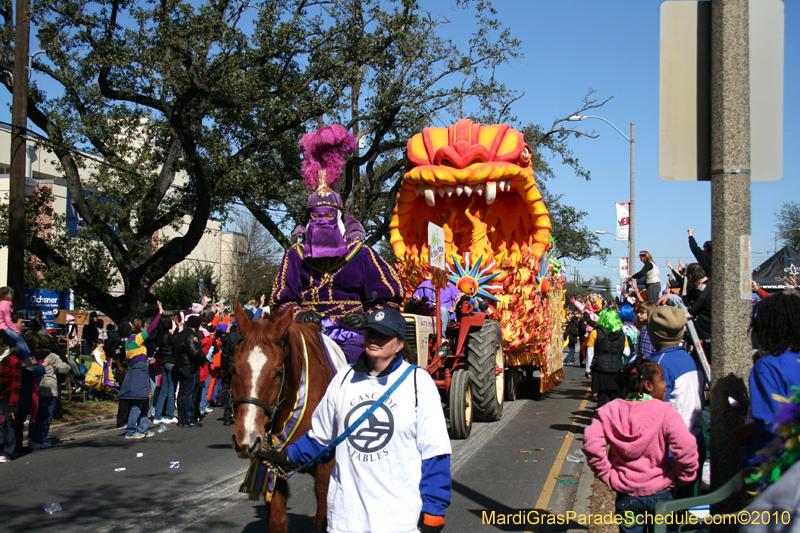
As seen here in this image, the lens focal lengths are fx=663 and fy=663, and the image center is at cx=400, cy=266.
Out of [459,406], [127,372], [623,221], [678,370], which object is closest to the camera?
[678,370]

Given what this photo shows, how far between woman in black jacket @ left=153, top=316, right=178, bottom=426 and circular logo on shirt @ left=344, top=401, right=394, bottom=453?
29.4ft

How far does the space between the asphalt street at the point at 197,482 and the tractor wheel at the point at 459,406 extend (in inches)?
7.3

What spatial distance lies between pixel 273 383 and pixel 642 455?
7.07ft

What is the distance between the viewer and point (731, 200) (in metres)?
3.28

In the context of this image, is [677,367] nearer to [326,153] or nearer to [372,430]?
[372,430]

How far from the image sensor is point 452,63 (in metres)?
20.6

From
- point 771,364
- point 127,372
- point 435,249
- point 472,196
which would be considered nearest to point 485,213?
point 472,196

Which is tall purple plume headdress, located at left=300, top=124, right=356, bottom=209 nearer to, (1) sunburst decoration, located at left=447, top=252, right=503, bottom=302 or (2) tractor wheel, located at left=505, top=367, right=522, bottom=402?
(1) sunburst decoration, located at left=447, top=252, right=503, bottom=302

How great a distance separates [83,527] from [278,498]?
8.57 ft

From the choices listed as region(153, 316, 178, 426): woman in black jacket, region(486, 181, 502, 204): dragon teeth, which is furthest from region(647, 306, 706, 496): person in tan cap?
region(153, 316, 178, 426): woman in black jacket

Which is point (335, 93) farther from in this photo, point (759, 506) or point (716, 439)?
point (759, 506)

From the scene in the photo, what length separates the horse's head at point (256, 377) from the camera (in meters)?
3.41

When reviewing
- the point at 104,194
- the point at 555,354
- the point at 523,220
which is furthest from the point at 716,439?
the point at 104,194
